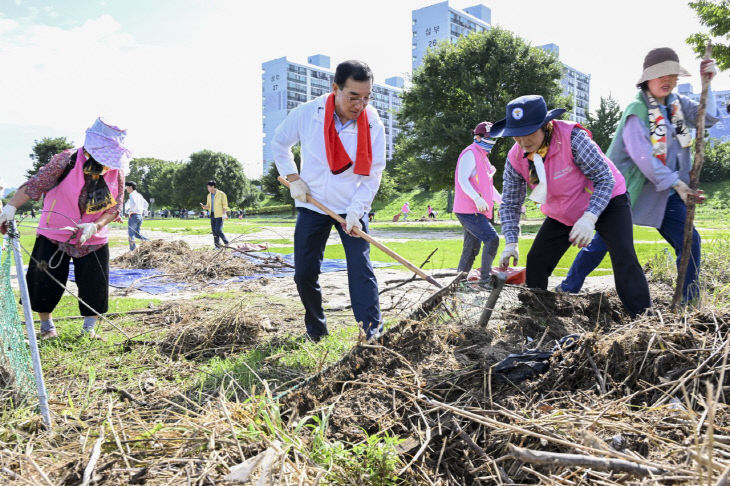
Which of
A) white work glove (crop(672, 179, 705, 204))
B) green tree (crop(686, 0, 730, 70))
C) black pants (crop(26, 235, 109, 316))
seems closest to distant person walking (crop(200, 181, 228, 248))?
black pants (crop(26, 235, 109, 316))

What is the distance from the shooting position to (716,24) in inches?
500

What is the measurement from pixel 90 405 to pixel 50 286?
1.99 meters

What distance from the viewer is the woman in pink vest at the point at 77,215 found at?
144 inches

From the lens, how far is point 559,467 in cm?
146

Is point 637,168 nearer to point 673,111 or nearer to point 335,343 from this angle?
point 673,111

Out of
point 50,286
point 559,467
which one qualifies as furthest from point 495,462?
point 50,286

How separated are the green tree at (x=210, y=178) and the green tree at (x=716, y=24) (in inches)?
2225

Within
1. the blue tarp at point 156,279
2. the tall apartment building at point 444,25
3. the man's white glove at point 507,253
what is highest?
the tall apartment building at point 444,25

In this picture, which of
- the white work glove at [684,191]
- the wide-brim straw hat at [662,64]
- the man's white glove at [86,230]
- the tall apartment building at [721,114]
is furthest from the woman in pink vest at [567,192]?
the man's white glove at [86,230]

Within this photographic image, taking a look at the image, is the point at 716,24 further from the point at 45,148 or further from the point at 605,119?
the point at 45,148

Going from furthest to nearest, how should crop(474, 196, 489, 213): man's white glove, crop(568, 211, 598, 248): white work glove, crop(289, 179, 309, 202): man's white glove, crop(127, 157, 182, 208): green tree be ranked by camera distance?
crop(127, 157, 182, 208): green tree → crop(474, 196, 489, 213): man's white glove → crop(289, 179, 309, 202): man's white glove → crop(568, 211, 598, 248): white work glove

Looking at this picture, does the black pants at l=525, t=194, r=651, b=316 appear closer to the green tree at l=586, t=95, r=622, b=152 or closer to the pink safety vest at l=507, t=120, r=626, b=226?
the pink safety vest at l=507, t=120, r=626, b=226

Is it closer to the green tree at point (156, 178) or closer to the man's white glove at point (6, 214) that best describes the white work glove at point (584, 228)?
the man's white glove at point (6, 214)

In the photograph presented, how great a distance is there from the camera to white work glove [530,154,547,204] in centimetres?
313
